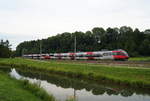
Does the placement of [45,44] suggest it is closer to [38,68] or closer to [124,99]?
[38,68]

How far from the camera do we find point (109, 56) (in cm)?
5816

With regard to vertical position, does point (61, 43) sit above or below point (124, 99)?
above

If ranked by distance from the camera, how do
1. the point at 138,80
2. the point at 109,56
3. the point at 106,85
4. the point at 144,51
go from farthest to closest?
the point at 144,51 < the point at 109,56 < the point at 106,85 < the point at 138,80

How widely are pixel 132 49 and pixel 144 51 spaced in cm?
515

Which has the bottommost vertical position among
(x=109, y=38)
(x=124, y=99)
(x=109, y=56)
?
(x=124, y=99)

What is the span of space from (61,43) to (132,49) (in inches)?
2396

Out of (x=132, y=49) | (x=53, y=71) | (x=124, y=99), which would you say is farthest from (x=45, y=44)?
(x=124, y=99)

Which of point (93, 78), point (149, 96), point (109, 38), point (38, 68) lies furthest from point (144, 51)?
point (149, 96)

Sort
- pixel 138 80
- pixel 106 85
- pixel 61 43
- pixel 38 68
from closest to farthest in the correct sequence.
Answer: pixel 138 80 < pixel 106 85 < pixel 38 68 < pixel 61 43

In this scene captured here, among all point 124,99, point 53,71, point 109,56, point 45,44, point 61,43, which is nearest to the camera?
point 124,99

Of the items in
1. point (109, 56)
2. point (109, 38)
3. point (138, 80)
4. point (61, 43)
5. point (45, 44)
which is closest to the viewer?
point (138, 80)

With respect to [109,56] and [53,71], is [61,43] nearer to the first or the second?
[109,56]

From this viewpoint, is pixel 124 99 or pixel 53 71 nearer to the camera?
pixel 124 99

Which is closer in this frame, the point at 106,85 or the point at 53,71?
the point at 106,85
